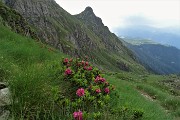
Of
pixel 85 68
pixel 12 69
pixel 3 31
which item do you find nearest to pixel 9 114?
pixel 12 69

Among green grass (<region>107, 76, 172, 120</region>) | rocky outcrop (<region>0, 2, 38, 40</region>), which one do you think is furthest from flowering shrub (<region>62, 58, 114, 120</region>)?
rocky outcrop (<region>0, 2, 38, 40</region>)

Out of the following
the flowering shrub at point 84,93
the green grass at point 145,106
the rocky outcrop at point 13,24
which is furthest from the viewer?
the rocky outcrop at point 13,24

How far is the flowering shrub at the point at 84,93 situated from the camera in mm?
7573

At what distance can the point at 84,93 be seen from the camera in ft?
26.7

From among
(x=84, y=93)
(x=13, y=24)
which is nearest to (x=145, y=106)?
(x=84, y=93)

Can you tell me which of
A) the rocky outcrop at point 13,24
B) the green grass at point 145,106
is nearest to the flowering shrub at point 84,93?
the green grass at point 145,106

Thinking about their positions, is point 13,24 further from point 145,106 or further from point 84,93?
point 84,93

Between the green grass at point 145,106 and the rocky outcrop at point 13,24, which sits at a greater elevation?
the rocky outcrop at point 13,24

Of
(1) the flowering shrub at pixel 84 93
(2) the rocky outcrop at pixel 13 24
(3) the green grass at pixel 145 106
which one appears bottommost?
(3) the green grass at pixel 145 106

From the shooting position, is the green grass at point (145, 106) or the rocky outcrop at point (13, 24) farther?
the rocky outcrop at point (13, 24)

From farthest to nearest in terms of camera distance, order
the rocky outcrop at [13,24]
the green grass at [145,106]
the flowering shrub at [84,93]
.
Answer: the rocky outcrop at [13,24], the green grass at [145,106], the flowering shrub at [84,93]

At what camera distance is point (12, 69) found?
9648mm

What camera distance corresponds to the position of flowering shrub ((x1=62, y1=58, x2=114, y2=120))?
7.57 metres

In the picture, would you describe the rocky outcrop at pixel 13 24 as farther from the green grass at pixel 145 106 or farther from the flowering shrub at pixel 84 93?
the flowering shrub at pixel 84 93
